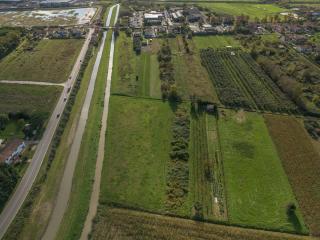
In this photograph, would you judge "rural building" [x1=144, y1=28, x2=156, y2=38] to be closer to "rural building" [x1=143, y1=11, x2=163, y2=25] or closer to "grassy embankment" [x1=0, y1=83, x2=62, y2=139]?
"rural building" [x1=143, y1=11, x2=163, y2=25]

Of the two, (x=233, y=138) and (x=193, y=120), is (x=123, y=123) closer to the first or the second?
(x=193, y=120)

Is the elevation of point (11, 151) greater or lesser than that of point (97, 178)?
greater

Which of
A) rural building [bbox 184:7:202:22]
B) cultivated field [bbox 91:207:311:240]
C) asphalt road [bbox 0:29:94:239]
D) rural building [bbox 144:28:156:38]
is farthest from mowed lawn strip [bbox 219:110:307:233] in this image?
rural building [bbox 184:7:202:22]

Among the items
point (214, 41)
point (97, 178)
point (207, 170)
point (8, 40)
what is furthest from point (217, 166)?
point (8, 40)

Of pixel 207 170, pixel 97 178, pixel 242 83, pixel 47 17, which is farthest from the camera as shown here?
pixel 47 17

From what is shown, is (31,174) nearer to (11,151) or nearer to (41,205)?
(11,151)
